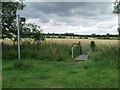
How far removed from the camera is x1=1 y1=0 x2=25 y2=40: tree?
21.5 meters

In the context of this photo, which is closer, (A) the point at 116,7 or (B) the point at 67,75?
(B) the point at 67,75

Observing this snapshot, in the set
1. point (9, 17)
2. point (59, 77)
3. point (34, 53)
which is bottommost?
point (59, 77)

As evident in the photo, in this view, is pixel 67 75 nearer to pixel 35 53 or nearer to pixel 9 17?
pixel 35 53

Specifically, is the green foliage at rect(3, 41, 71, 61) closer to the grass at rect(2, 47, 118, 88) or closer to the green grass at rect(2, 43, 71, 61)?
the green grass at rect(2, 43, 71, 61)

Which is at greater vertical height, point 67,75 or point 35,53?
point 35,53

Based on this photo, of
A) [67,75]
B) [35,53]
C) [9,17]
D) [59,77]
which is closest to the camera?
[59,77]

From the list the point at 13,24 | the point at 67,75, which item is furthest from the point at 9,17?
the point at 67,75

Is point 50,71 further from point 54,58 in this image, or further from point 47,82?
point 54,58

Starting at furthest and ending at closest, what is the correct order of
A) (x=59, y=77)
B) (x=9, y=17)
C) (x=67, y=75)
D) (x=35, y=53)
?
1. (x=9, y=17)
2. (x=35, y=53)
3. (x=67, y=75)
4. (x=59, y=77)

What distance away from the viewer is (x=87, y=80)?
34.9ft

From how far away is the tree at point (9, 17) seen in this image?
21453 millimetres

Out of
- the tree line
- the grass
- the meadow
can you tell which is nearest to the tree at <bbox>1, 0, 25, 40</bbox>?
the tree line

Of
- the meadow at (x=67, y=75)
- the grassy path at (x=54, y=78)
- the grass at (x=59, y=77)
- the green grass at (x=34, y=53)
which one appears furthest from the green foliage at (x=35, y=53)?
the grassy path at (x=54, y=78)

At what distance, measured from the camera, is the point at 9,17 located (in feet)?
70.7
